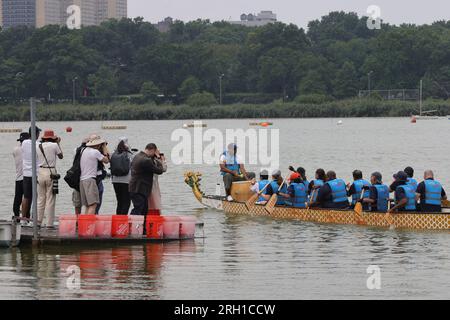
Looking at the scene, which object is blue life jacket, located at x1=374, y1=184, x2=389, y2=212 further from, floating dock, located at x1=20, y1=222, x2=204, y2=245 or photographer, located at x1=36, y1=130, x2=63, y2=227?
photographer, located at x1=36, y1=130, x2=63, y2=227

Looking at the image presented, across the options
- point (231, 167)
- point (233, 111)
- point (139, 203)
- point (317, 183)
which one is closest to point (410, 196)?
point (317, 183)

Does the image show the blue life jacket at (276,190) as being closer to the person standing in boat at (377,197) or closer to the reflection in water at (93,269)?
the person standing in boat at (377,197)

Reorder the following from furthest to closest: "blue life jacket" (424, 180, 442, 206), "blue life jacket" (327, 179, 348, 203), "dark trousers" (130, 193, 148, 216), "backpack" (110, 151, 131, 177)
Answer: "blue life jacket" (327, 179, 348, 203) → "blue life jacket" (424, 180, 442, 206) → "backpack" (110, 151, 131, 177) → "dark trousers" (130, 193, 148, 216)

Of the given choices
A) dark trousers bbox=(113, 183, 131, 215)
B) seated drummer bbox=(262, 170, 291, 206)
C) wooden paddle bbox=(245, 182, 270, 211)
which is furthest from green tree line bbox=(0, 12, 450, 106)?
dark trousers bbox=(113, 183, 131, 215)

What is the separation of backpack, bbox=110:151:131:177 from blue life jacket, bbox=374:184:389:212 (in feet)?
20.0

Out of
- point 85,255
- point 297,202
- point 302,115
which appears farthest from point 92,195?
point 302,115

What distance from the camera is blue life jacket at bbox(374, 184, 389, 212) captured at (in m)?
25.5

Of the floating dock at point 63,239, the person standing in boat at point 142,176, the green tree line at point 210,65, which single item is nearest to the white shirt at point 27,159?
the floating dock at point 63,239

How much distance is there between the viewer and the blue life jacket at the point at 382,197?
2548 centimetres

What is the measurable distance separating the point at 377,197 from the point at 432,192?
4.27 feet

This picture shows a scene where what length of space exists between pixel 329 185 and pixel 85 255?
284 inches

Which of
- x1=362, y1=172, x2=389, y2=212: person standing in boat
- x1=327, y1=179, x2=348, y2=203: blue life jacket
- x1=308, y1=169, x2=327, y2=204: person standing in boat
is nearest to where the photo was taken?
x1=362, y1=172, x2=389, y2=212: person standing in boat

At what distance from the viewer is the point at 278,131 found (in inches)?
4252
